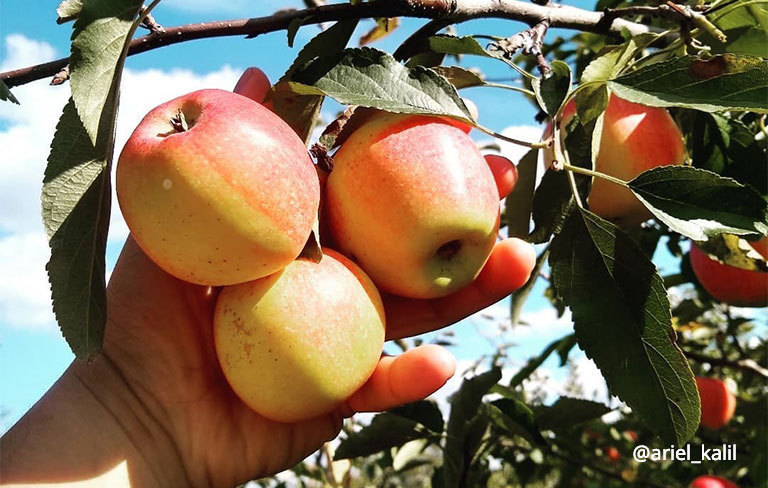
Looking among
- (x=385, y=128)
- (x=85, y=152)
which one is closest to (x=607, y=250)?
(x=385, y=128)

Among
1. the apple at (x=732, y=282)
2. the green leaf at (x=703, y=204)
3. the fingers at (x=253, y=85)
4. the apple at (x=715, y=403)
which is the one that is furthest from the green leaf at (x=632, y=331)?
the apple at (x=715, y=403)

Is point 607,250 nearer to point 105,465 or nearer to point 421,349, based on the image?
point 421,349

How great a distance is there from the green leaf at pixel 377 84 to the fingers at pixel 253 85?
200 millimetres

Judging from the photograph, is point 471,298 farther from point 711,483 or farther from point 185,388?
point 711,483

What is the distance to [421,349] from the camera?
3.43 ft

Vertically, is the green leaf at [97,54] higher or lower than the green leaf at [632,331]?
higher

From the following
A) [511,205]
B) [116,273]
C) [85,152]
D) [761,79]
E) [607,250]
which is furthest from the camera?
[511,205]

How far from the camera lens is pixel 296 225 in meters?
0.87

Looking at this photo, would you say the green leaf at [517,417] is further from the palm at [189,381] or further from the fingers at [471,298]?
the palm at [189,381]

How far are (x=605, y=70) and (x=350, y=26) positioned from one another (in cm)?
36

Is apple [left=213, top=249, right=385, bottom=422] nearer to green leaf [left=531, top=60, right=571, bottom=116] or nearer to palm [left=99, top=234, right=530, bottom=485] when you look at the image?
palm [left=99, top=234, right=530, bottom=485]

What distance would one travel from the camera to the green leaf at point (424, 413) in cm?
144

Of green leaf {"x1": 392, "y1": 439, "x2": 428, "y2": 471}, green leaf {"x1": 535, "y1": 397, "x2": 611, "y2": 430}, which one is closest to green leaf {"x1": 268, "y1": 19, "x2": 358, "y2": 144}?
green leaf {"x1": 535, "y1": 397, "x2": 611, "y2": 430}

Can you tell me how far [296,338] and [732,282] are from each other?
1.28m
